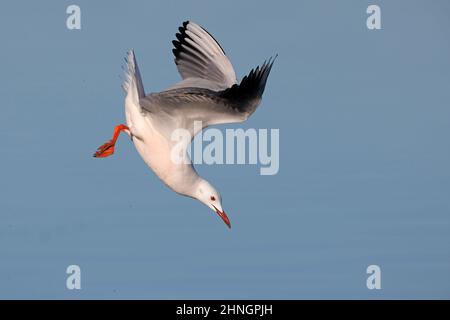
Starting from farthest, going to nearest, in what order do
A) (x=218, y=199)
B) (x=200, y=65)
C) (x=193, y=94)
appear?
(x=200, y=65)
(x=218, y=199)
(x=193, y=94)

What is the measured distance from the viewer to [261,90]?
6230 millimetres

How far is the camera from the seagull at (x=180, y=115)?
6180 mm

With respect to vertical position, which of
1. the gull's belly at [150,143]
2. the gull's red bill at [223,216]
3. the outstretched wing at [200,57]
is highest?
the outstretched wing at [200,57]

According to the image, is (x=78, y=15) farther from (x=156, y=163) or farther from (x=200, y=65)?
(x=156, y=163)

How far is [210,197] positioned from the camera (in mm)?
6555

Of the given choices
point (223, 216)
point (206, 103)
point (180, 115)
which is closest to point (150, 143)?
point (180, 115)

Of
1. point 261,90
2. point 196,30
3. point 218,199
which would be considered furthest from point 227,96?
point 196,30

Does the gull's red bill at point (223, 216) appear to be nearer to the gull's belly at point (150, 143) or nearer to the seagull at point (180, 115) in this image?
the seagull at point (180, 115)

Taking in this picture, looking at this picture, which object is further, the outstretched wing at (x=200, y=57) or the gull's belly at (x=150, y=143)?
the outstretched wing at (x=200, y=57)

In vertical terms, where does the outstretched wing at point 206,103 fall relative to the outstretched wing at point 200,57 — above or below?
below

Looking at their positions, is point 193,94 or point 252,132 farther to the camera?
point 252,132

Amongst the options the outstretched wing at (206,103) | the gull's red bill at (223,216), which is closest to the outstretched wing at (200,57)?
the outstretched wing at (206,103)

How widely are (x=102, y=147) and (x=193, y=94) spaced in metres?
0.73

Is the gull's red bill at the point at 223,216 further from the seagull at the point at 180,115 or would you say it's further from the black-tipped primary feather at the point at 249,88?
the black-tipped primary feather at the point at 249,88
